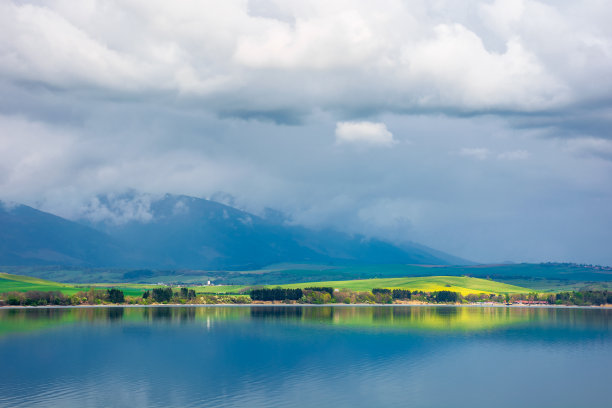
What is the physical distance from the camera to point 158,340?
127812mm

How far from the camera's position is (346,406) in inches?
2726

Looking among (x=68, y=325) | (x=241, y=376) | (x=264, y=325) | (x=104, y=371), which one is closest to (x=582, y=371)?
(x=241, y=376)

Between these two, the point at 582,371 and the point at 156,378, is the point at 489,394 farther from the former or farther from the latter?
the point at 156,378

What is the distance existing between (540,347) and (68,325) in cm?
10602

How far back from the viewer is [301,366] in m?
94.6

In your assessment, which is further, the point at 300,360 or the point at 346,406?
the point at 300,360

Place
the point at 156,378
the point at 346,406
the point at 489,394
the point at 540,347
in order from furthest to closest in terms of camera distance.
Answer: the point at 540,347, the point at 156,378, the point at 489,394, the point at 346,406

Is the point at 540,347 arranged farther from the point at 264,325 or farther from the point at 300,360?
the point at 264,325

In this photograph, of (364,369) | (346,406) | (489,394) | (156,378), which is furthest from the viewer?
(364,369)

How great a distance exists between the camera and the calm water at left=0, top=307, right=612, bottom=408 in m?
73.7

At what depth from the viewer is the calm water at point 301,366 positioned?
7369 centimetres

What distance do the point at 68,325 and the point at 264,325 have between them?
153 ft

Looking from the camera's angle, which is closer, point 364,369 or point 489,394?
point 489,394

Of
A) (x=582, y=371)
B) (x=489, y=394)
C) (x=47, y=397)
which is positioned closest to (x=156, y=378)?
(x=47, y=397)
